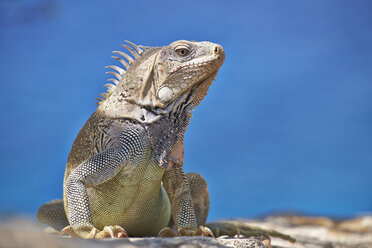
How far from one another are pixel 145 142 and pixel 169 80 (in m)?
0.67

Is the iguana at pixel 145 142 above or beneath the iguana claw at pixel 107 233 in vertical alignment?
above

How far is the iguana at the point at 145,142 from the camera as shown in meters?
3.93

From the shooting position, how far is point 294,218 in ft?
33.2

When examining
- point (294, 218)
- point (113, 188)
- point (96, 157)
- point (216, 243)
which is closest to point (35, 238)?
point (216, 243)

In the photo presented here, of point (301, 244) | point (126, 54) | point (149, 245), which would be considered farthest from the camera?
point (301, 244)

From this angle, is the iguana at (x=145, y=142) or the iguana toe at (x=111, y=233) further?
the iguana at (x=145, y=142)

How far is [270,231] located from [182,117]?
6.73ft

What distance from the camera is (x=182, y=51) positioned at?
4230 mm

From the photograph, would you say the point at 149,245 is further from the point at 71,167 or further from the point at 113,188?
the point at 71,167

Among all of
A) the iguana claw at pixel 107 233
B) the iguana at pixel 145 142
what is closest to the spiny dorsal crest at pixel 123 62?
the iguana at pixel 145 142

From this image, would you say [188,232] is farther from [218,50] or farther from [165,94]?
[218,50]

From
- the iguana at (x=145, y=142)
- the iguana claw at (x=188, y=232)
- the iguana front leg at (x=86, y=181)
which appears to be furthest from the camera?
the iguana at (x=145, y=142)

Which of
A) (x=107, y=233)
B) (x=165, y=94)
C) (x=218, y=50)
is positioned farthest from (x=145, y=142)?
(x=218, y=50)

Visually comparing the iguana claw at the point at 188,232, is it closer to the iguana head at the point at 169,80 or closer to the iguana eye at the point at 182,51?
the iguana head at the point at 169,80
